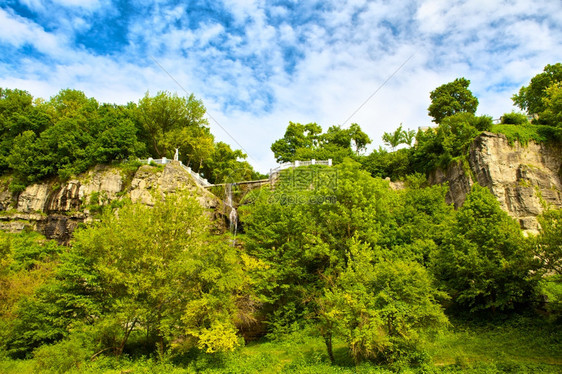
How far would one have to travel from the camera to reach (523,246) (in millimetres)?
15156

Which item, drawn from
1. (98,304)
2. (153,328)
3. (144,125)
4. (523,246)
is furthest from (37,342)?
(144,125)

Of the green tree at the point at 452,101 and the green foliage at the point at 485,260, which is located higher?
the green tree at the point at 452,101

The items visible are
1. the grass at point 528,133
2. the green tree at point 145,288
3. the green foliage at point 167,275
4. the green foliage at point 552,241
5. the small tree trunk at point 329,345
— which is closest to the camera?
the green foliage at point 552,241

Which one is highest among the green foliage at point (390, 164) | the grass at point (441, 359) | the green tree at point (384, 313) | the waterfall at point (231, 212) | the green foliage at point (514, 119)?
the green foliage at point (514, 119)

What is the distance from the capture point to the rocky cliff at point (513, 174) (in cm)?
2641

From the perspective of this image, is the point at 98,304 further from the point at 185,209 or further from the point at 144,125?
the point at 144,125

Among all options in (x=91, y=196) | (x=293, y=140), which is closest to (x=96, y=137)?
(x=91, y=196)

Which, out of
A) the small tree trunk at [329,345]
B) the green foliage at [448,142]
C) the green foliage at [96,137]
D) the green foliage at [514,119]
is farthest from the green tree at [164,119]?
the green foliage at [514,119]

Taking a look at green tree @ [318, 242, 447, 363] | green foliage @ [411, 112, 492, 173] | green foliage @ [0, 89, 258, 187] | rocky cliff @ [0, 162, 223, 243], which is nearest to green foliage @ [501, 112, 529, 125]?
green foliage @ [411, 112, 492, 173]

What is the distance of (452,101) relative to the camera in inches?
1692

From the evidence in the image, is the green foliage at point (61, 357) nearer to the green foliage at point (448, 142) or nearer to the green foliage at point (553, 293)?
the green foliage at point (553, 293)

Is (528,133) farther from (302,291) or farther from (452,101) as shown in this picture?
(302,291)

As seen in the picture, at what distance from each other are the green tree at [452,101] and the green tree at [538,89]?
5.83 m

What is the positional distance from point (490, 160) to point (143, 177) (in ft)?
105
